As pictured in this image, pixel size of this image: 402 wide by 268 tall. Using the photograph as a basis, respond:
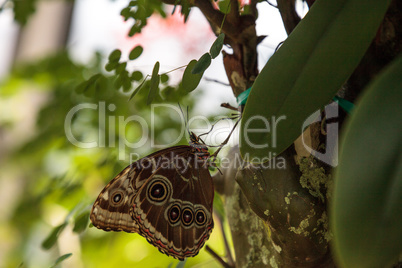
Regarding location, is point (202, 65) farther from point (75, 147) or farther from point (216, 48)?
point (75, 147)

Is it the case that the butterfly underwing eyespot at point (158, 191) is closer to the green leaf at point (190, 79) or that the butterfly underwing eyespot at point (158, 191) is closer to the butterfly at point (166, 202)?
the butterfly at point (166, 202)

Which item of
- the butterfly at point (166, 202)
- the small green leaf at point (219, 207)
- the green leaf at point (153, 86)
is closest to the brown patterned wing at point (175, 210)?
the butterfly at point (166, 202)

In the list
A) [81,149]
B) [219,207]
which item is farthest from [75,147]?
[219,207]

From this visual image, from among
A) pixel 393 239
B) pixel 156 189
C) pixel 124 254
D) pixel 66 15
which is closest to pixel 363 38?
pixel 393 239

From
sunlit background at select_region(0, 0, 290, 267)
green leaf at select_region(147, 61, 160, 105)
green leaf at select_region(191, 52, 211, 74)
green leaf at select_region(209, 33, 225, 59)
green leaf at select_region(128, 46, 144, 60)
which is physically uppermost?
green leaf at select_region(209, 33, 225, 59)

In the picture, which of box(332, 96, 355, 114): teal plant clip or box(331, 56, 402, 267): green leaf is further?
box(332, 96, 355, 114): teal plant clip

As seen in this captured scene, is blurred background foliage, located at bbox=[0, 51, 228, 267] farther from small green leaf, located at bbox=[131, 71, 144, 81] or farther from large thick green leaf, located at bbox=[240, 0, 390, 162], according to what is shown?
large thick green leaf, located at bbox=[240, 0, 390, 162]

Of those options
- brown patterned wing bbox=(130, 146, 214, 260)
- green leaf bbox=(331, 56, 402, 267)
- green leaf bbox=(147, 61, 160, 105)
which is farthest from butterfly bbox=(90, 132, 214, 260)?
green leaf bbox=(331, 56, 402, 267)
